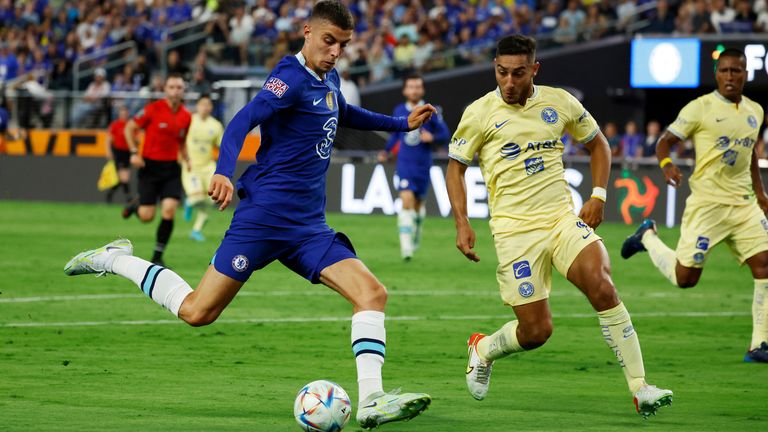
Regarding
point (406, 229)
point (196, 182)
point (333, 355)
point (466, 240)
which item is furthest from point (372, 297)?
point (196, 182)

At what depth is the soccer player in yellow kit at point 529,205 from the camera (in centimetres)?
784

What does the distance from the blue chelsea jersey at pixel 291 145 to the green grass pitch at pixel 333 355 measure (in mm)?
1269

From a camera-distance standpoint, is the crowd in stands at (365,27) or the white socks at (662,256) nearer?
the white socks at (662,256)

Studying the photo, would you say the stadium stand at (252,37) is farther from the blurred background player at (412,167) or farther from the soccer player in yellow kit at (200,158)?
the blurred background player at (412,167)

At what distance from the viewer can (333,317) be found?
493 inches

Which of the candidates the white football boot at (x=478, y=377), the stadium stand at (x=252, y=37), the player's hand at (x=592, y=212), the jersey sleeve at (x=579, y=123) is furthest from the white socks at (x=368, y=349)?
the stadium stand at (x=252, y=37)

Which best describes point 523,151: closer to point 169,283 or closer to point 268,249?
point 268,249

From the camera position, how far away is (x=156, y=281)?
26.2ft

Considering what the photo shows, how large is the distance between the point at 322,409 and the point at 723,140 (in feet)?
16.8

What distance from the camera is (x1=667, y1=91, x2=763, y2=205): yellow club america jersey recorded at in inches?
414

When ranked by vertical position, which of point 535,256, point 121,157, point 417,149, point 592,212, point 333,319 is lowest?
point 121,157

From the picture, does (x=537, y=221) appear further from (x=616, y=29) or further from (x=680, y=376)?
(x=616, y=29)

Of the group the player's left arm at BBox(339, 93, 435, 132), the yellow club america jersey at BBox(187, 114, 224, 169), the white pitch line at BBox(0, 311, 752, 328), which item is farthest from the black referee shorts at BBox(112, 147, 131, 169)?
the player's left arm at BBox(339, 93, 435, 132)

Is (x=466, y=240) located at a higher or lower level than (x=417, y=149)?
higher
